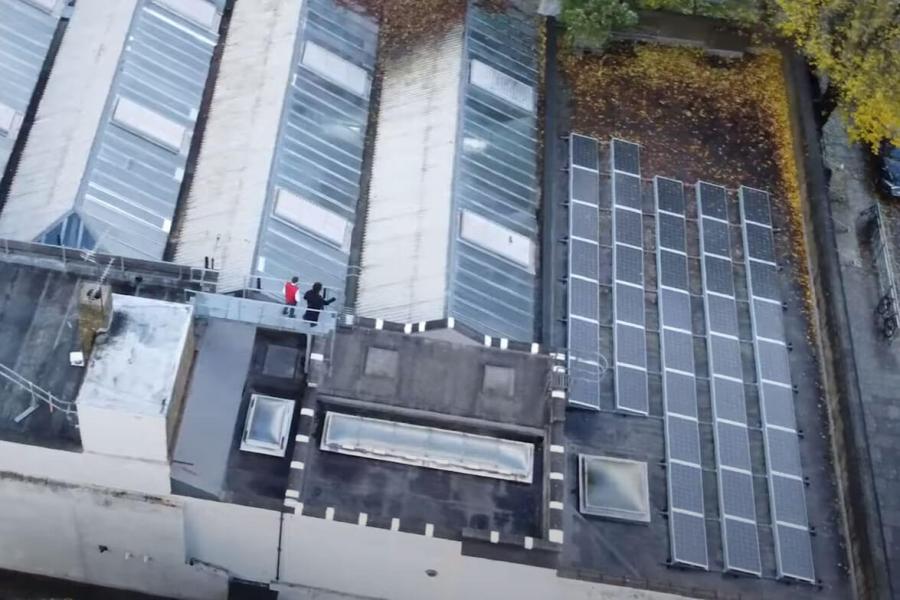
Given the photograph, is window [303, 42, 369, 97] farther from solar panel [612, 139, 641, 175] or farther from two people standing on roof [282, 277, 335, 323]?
two people standing on roof [282, 277, 335, 323]

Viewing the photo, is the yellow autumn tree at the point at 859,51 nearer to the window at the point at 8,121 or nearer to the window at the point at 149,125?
the window at the point at 149,125

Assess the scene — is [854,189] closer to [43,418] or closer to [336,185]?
[336,185]

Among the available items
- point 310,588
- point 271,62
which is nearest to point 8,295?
point 310,588

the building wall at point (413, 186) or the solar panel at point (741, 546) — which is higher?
the building wall at point (413, 186)

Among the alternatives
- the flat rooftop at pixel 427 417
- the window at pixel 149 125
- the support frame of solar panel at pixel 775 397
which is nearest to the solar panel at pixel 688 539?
the support frame of solar panel at pixel 775 397

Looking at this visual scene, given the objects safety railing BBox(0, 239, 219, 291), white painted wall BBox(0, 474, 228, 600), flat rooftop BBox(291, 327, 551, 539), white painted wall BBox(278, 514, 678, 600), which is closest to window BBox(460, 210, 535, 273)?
flat rooftop BBox(291, 327, 551, 539)
